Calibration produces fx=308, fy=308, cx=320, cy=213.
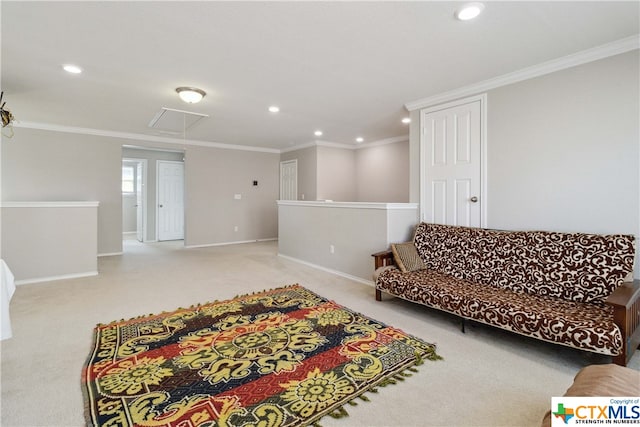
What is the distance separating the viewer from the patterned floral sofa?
6.47 ft

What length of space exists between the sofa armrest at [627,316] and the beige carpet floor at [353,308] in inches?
11.3

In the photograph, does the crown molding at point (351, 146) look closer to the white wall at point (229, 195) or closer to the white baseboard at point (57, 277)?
the white wall at point (229, 195)

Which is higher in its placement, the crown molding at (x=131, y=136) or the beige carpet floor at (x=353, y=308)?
the crown molding at (x=131, y=136)

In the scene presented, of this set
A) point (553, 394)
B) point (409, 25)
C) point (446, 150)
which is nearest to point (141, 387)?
point (553, 394)

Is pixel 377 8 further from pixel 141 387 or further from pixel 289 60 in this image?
pixel 141 387

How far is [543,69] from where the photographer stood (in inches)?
118

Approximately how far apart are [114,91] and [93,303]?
8.22 ft

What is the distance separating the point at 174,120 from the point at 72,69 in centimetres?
205

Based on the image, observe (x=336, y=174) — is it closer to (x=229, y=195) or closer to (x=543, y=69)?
(x=229, y=195)

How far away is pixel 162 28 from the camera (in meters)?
2.37

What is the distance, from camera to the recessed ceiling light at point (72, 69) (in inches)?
119

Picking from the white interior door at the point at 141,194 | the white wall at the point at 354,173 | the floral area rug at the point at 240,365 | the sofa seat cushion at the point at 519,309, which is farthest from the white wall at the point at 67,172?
the sofa seat cushion at the point at 519,309

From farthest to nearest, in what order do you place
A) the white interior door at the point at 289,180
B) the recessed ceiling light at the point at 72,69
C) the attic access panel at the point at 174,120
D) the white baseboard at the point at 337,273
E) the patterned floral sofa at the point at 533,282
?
the white interior door at the point at 289,180 → the attic access panel at the point at 174,120 → the white baseboard at the point at 337,273 → the recessed ceiling light at the point at 72,69 → the patterned floral sofa at the point at 533,282

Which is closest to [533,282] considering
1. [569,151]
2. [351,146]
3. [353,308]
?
[569,151]
